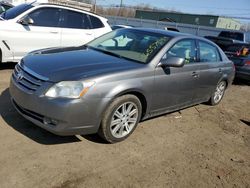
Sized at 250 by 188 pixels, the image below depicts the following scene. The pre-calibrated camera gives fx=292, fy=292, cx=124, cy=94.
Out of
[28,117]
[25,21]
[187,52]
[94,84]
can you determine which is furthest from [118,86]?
[25,21]

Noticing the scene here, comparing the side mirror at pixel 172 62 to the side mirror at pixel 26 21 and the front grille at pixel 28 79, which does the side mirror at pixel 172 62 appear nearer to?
the front grille at pixel 28 79

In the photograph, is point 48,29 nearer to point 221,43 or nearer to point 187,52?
point 187,52

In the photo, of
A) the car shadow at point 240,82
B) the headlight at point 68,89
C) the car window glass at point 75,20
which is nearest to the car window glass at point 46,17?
the car window glass at point 75,20

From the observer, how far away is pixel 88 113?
3.64 metres

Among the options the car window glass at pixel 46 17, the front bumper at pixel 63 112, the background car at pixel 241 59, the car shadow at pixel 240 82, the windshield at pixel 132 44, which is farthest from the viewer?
the car shadow at pixel 240 82

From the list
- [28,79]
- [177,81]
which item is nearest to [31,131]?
[28,79]

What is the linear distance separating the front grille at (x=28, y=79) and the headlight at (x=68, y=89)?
8.4 inches

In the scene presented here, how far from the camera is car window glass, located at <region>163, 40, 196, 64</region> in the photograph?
4806 mm

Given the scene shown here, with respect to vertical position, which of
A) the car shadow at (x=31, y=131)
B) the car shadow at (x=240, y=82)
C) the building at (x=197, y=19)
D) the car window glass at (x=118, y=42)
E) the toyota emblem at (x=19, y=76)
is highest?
the car window glass at (x=118, y=42)

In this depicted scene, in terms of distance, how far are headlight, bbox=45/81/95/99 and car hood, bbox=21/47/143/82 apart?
0.24 feet

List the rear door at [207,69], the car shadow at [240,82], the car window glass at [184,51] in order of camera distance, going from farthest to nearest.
Result: the car shadow at [240,82] → the rear door at [207,69] → the car window glass at [184,51]

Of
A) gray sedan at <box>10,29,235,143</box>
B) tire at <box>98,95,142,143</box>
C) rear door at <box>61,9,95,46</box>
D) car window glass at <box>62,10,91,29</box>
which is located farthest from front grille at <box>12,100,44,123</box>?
car window glass at <box>62,10,91,29</box>

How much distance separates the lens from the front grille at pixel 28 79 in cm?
367

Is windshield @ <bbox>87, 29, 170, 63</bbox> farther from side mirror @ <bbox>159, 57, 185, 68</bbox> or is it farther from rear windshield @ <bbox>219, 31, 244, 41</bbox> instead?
rear windshield @ <bbox>219, 31, 244, 41</bbox>
